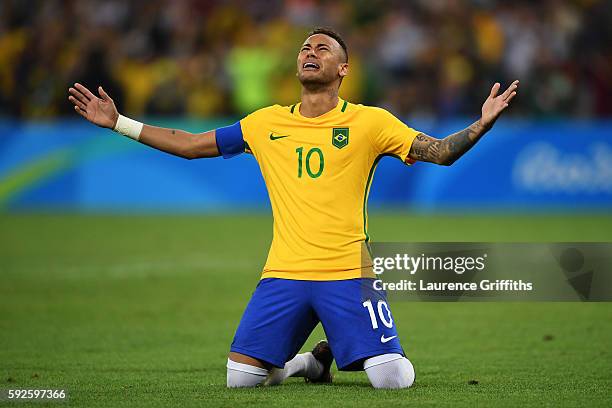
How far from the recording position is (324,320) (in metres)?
7.15

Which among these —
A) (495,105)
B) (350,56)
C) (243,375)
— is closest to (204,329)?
(243,375)

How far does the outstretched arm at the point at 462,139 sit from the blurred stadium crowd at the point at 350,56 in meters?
14.3

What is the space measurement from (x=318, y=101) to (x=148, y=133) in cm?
105

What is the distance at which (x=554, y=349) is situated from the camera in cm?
898

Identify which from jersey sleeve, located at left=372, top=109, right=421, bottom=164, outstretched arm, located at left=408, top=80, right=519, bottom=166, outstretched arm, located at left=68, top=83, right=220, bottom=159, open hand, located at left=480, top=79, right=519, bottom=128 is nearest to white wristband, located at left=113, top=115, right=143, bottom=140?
outstretched arm, located at left=68, top=83, right=220, bottom=159

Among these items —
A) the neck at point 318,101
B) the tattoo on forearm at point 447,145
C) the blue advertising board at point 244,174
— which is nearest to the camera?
the tattoo on forearm at point 447,145

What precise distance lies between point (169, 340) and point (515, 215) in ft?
36.7

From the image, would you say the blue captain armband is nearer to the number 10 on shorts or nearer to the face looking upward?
the face looking upward

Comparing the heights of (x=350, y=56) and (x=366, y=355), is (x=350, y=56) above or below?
above

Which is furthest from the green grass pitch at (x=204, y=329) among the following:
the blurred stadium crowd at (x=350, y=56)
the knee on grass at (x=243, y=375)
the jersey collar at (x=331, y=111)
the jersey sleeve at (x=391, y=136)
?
the blurred stadium crowd at (x=350, y=56)

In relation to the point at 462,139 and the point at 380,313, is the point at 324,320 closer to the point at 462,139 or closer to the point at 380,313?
the point at 380,313

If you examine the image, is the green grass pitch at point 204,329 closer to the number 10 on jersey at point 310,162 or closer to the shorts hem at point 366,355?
the shorts hem at point 366,355

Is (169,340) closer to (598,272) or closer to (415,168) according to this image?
(598,272)

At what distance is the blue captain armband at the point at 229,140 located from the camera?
24.5 feet
